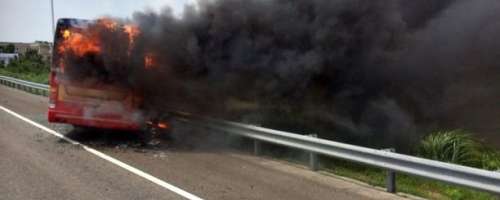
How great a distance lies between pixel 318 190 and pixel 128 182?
2.49 m

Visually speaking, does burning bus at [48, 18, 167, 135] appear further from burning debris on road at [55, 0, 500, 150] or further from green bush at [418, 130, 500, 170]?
green bush at [418, 130, 500, 170]

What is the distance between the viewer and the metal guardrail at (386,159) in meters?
6.43

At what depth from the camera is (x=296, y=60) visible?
42.7 ft

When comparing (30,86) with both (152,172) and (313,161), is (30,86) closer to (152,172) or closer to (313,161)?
(152,172)

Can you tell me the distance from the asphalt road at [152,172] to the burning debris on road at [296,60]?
50.9 inches

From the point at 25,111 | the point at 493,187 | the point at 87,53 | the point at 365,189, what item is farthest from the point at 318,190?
the point at 25,111

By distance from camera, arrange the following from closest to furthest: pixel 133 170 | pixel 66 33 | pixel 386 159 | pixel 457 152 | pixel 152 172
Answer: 1. pixel 386 159
2. pixel 152 172
3. pixel 133 170
4. pixel 457 152
5. pixel 66 33

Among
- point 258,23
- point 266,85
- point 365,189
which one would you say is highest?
point 258,23

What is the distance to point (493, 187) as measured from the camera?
6223mm

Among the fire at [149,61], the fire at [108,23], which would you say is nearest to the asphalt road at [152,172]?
the fire at [149,61]

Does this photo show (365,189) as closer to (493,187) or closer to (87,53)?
(493,187)

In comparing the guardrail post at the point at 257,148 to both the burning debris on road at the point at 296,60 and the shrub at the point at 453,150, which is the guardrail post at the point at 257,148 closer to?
the burning debris on road at the point at 296,60

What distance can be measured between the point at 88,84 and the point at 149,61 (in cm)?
128

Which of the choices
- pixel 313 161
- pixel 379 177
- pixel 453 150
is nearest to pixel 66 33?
pixel 313 161
